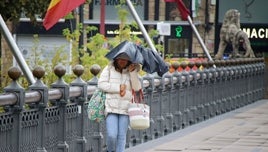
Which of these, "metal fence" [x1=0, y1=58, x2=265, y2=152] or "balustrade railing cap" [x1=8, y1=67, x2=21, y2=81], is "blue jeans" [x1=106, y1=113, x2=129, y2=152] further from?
"balustrade railing cap" [x1=8, y1=67, x2=21, y2=81]

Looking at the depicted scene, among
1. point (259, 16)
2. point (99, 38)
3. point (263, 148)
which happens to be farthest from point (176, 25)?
point (263, 148)

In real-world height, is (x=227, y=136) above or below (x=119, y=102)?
below

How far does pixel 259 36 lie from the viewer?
56.4 m

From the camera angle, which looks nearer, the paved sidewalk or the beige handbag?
the beige handbag

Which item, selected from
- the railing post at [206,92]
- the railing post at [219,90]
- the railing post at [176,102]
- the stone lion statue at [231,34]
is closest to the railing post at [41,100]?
the railing post at [176,102]

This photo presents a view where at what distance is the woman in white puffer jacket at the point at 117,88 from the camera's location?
11.9m

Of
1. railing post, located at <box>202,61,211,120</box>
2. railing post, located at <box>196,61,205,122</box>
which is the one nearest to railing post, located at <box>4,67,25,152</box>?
railing post, located at <box>196,61,205,122</box>

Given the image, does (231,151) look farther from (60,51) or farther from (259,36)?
(259,36)

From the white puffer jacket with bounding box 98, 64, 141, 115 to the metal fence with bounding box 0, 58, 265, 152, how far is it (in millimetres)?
563

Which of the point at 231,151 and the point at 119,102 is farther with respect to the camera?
the point at 231,151

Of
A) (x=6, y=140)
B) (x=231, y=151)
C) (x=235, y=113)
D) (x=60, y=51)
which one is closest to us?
(x=6, y=140)

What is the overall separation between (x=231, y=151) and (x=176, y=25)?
40.3 m

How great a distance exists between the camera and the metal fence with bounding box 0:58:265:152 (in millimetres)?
10578

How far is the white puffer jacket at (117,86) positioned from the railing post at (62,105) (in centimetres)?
50
